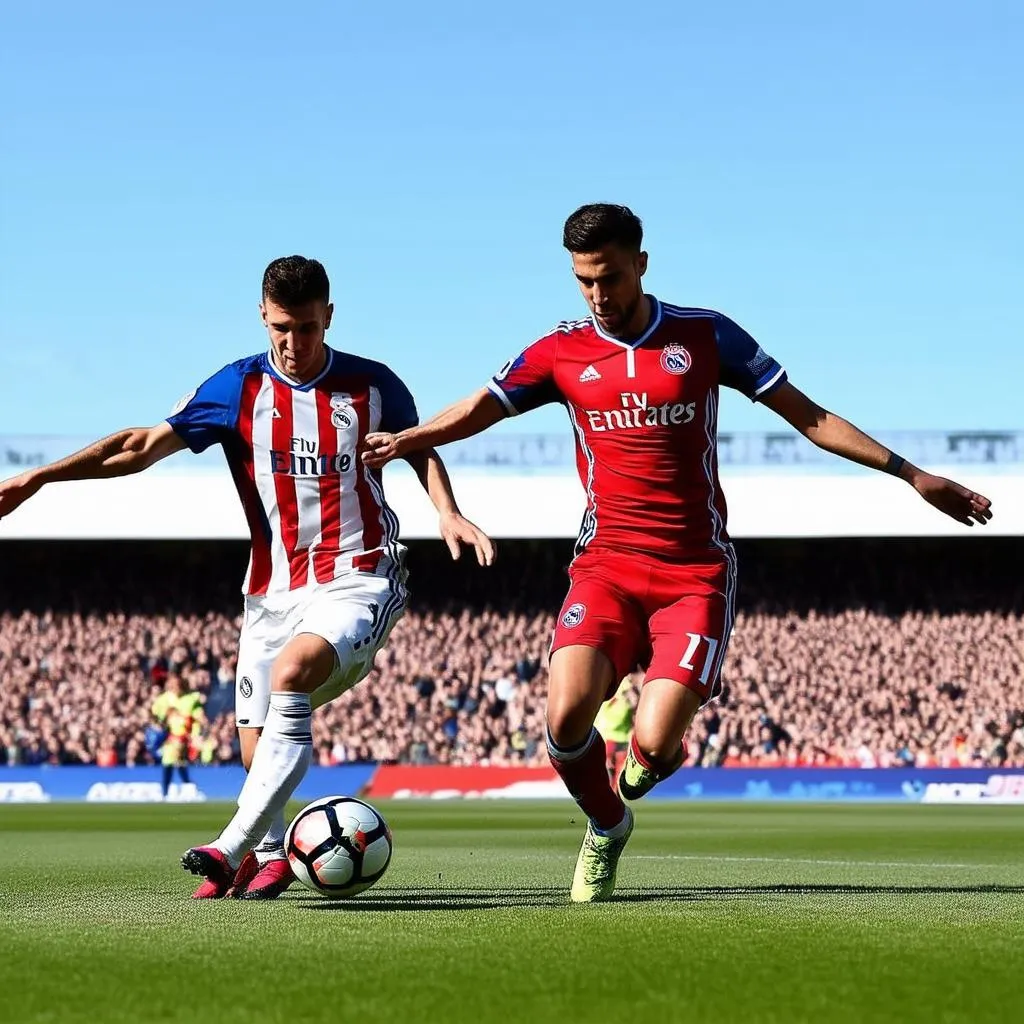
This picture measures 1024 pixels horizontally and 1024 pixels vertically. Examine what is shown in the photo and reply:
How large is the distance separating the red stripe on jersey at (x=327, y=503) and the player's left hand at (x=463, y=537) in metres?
0.48

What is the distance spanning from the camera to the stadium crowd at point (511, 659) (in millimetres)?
31969

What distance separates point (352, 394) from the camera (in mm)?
7180

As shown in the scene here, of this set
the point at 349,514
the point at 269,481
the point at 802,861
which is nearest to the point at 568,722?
the point at 349,514

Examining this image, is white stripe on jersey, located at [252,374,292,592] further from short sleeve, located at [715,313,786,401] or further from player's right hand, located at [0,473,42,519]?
short sleeve, located at [715,313,786,401]

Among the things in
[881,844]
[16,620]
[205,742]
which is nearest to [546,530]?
[205,742]

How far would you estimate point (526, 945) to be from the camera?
15.9 ft

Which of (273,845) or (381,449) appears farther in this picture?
(273,845)

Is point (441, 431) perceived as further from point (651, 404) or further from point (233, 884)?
point (233, 884)

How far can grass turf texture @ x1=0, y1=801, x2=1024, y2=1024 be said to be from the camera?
3.75 m

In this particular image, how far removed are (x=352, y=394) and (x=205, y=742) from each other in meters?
26.0

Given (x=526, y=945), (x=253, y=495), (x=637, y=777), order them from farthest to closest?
(x=253, y=495), (x=637, y=777), (x=526, y=945)

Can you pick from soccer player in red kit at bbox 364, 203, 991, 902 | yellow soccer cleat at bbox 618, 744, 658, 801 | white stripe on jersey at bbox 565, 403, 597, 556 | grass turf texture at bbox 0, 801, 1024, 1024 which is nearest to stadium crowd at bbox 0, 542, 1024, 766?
grass turf texture at bbox 0, 801, 1024, 1024

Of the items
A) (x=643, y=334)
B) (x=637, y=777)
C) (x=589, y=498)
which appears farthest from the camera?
(x=589, y=498)

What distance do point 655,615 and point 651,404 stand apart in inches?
34.4
